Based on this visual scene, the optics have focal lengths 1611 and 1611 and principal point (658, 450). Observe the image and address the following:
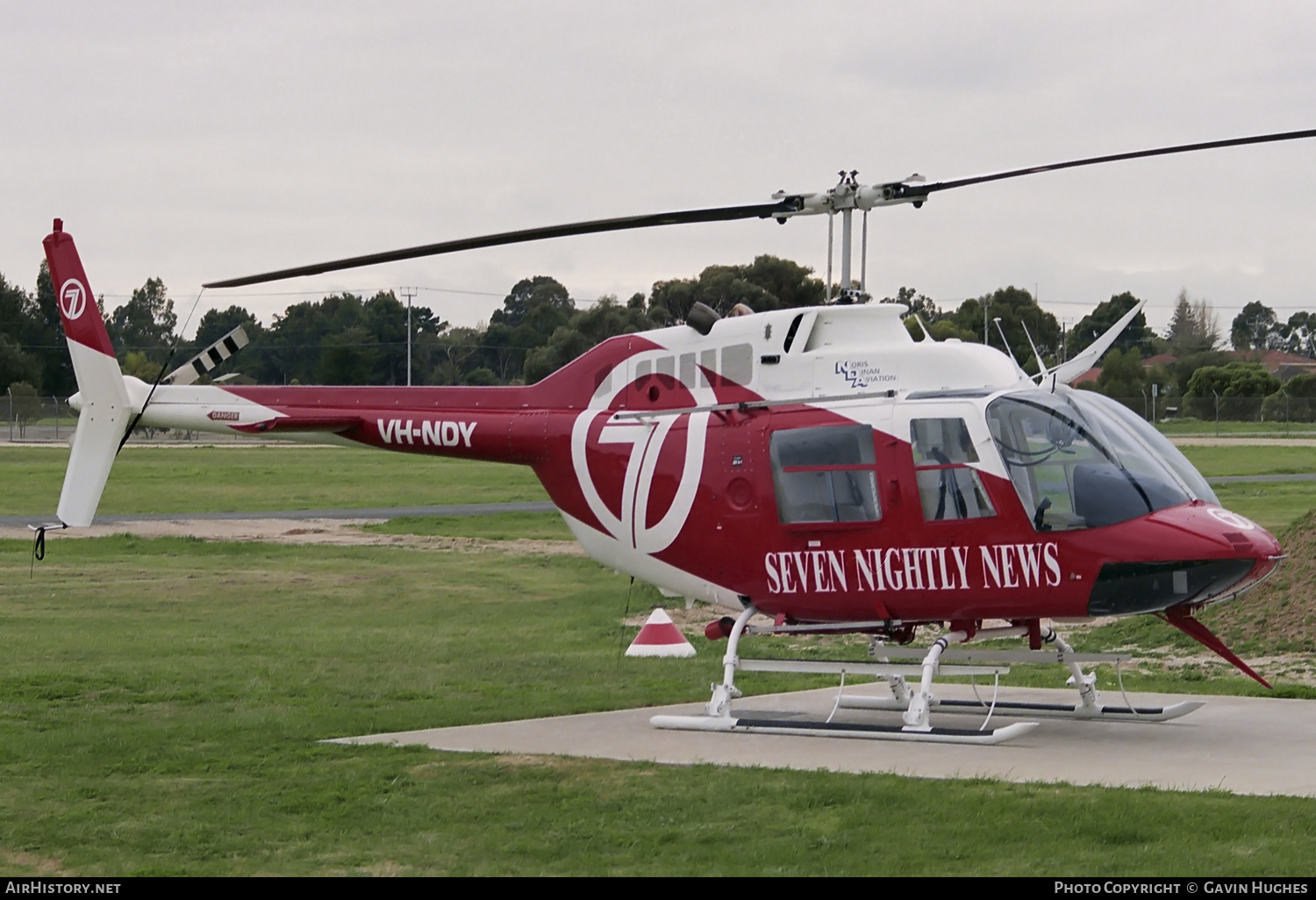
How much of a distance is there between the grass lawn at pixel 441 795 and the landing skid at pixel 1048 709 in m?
1.68

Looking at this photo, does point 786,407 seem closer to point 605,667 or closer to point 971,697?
point 971,697

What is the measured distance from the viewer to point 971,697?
14.4m

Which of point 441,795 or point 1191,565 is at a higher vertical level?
point 1191,565

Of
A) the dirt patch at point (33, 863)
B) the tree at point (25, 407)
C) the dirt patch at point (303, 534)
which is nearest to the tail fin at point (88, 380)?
the dirt patch at point (33, 863)

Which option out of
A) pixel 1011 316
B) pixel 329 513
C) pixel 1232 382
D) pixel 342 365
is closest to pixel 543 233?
pixel 329 513

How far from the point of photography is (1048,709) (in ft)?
42.8

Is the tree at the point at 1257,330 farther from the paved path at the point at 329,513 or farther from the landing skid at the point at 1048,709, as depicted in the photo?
the landing skid at the point at 1048,709

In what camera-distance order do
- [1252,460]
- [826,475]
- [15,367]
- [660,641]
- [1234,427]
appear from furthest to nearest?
[15,367]
[1234,427]
[1252,460]
[660,641]
[826,475]

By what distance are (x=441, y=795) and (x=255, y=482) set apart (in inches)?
1727

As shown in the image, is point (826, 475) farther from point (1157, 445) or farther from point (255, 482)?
point (255, 482)

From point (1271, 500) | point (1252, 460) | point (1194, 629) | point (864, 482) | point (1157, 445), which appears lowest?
point (1271, 500)

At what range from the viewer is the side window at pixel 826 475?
39.9 ft
